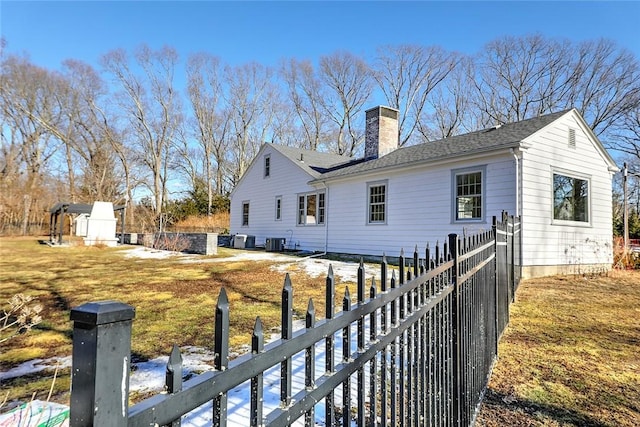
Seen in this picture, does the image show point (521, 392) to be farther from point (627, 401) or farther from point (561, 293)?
point (561, 293)

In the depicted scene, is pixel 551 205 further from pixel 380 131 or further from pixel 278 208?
pixel 278 208

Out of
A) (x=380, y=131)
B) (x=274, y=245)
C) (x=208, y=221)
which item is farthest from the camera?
(x=208, y=221)

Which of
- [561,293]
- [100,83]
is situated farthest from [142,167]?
[561,293]

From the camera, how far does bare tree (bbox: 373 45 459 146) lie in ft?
100.0

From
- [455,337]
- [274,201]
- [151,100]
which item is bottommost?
[455,337]

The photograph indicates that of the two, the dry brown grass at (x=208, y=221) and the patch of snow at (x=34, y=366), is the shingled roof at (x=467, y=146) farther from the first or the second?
the dry brown grass at (x=208, y=221)

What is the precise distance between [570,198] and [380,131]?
23.9 feet

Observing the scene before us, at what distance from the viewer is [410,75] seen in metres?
31.3

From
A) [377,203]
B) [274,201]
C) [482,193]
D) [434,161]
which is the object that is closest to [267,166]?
[274,201]

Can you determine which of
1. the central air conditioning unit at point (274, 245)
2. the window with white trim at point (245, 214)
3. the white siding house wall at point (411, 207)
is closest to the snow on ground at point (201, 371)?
the white siding house wall at point (411, 207)

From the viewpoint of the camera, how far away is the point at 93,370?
556 mm

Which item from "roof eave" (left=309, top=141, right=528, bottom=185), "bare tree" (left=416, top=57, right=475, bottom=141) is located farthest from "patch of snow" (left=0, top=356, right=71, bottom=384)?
"bare tree" (left=416, top=57, right=475, bottom=141)

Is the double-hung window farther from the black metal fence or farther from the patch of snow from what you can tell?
the patch of snow

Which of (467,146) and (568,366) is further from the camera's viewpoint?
(467,146)
